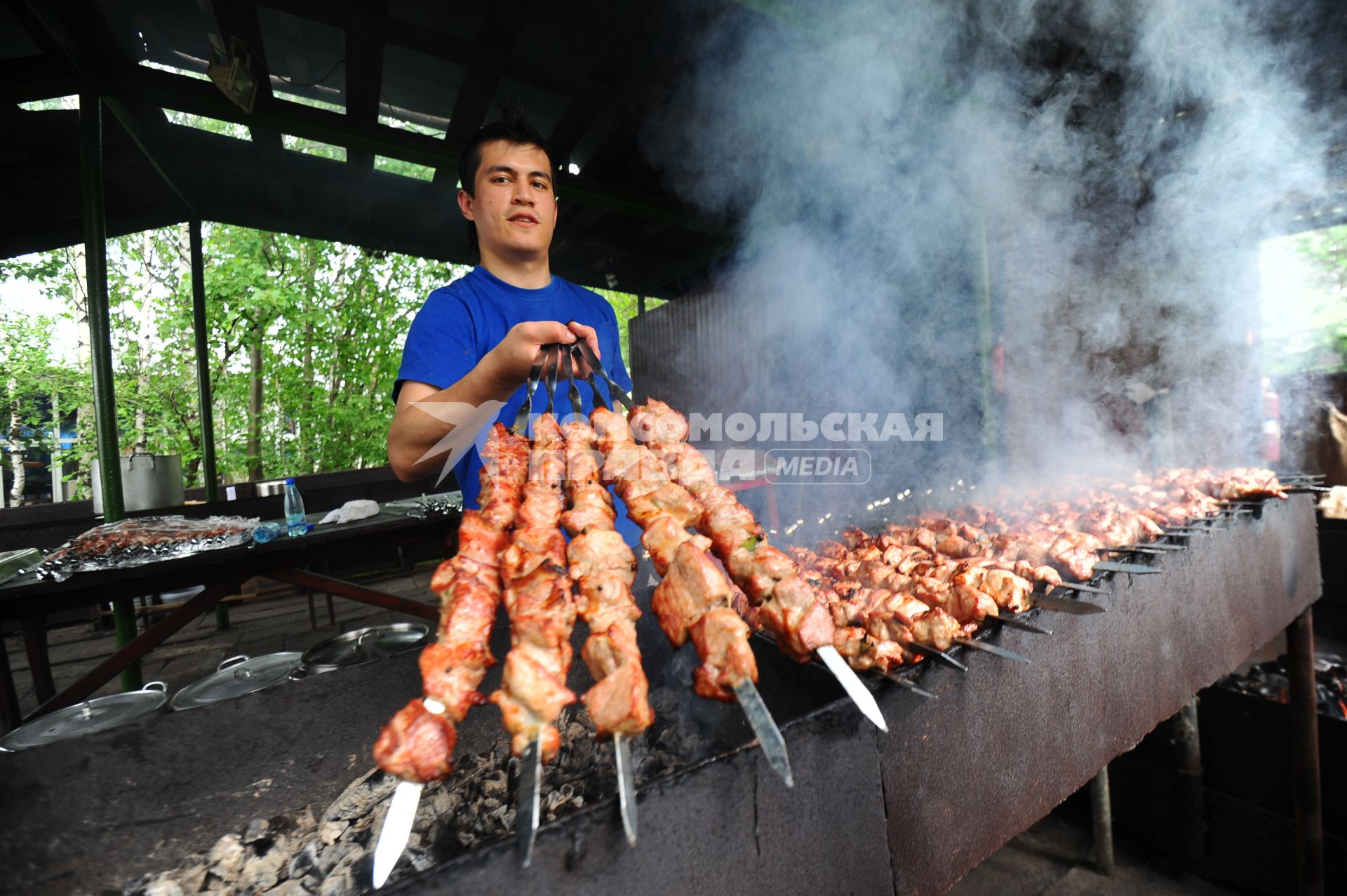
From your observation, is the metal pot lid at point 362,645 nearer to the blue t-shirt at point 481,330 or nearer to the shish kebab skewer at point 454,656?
the blue t-shirt at point 481,330

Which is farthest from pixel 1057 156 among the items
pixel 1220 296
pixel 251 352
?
pixel 251 352

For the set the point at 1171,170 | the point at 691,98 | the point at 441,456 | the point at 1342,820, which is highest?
the point at 691,98

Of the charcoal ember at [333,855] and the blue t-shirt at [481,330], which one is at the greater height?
the blue t-shirt at [481,330]

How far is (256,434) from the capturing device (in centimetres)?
1198

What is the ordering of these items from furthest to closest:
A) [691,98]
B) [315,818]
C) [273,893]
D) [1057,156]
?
1. [1057,156]
2. [691,98]
3. [315,818]
4. [273,893]

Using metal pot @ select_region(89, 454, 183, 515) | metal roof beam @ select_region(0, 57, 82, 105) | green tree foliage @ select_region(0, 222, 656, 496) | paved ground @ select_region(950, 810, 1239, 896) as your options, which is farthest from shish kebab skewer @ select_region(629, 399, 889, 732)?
green tree foliage @ select_region(0, 222, 656, 496)

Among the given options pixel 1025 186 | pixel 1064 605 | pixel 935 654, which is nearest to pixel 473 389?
pixel 935 654

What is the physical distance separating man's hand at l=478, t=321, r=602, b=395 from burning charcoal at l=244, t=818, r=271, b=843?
4.86ft

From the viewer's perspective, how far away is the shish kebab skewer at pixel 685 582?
3.53ft

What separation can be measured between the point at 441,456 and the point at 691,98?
4.25 metres

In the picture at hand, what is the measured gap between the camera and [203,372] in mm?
7164

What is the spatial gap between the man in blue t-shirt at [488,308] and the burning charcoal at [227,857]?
1.17m

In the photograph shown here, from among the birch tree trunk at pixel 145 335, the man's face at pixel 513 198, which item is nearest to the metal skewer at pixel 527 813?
the man's face at pixel 513 198

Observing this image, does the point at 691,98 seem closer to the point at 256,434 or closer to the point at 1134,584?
the point at 1134,584
